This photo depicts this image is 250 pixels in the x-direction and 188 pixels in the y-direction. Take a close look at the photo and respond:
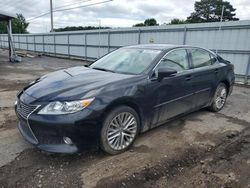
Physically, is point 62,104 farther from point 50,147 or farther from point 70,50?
point 70,50

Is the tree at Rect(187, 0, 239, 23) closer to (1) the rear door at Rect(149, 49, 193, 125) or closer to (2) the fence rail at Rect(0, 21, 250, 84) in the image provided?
(2) the fence rail at Rect(0, 21, 250, 84)

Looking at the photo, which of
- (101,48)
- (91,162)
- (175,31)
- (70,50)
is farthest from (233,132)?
(70,50)

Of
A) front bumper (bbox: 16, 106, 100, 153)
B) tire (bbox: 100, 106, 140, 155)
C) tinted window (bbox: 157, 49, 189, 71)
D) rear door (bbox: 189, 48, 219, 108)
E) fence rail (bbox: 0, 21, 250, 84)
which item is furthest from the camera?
fence rail (bbox: 0, 21, 250, 84)

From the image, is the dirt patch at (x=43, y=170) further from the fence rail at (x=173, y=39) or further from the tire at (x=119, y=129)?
the fence rail at (x=173, y=39)

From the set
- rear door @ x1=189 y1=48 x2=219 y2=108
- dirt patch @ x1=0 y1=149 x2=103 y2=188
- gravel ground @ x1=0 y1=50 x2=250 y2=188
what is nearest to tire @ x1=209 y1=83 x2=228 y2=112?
rear door @ x1=189 y1=48 x2=219 y2=108

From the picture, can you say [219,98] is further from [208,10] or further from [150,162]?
[208,10]

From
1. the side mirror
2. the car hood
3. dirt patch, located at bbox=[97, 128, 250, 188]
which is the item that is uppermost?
the side mirror

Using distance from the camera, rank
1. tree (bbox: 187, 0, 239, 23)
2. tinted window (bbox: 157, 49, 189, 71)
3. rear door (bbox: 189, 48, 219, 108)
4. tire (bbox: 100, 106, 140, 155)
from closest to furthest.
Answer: tire (bbox: 100, 106, 140, 155) → tinted window (bbox: 157, 49, 189, 71) → rear door (bbox: 189, 48, 219, 108) → tree (bbox: 187, 0, 239, 23)

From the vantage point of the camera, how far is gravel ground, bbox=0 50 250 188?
8.62 ft

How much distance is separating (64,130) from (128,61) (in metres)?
1.75

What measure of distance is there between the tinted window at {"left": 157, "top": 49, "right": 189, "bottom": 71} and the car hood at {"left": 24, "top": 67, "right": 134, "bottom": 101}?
0.78 m

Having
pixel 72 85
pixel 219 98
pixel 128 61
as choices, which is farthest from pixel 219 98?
pixel 72 85

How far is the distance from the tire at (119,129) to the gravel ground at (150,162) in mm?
144

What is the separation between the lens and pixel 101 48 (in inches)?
629
